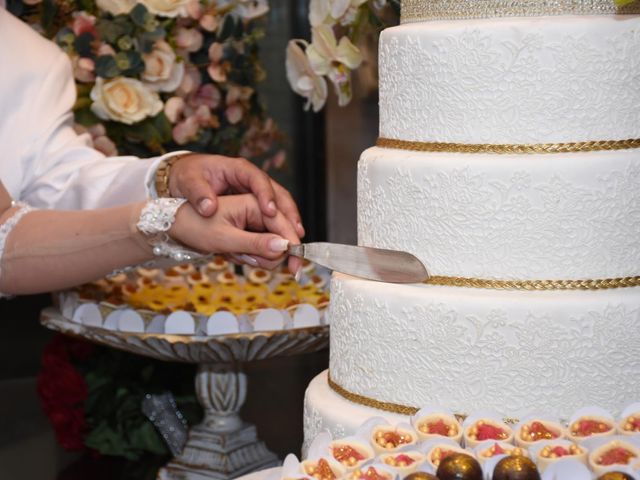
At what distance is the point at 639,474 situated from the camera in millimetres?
1045

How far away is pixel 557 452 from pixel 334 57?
90cm

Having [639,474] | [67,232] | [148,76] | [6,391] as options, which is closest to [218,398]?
[67,232]

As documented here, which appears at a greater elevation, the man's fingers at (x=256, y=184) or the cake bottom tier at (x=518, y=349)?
the man's fingers at (x=256, y=184)

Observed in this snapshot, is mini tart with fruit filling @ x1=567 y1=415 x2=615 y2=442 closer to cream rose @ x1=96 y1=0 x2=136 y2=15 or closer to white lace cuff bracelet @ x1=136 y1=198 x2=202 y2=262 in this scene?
white lace cuff bracelet @ x1=136 y1=198 x2=202 y2=262

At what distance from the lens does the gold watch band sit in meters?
1.77

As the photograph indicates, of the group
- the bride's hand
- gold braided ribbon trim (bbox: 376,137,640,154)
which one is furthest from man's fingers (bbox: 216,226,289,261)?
gold braided ribbon trim (bbox: 376,137,640,154)

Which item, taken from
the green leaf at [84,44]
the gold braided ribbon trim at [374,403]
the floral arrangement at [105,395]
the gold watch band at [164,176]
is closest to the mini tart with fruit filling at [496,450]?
the gold braided ribbon trim at [374,403]

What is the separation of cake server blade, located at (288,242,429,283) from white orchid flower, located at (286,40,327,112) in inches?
22.2

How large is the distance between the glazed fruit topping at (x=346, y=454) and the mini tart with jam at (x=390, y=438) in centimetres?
3

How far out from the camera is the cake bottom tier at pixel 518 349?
1301mm

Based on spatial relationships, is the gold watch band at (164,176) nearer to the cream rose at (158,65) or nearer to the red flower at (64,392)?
the cream rose at (158,65)

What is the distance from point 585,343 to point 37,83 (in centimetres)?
113

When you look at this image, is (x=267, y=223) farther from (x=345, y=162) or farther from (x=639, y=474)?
(x=345, y=162)

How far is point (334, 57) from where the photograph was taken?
185cm
